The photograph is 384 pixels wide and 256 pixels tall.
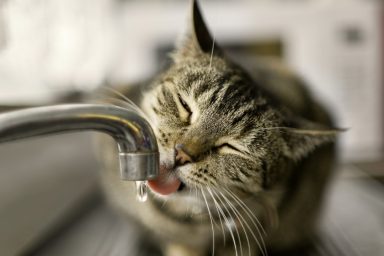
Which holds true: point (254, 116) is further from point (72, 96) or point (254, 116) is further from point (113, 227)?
point (72, 96)

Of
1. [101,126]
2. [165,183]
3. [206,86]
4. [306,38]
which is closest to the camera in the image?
[101,126]

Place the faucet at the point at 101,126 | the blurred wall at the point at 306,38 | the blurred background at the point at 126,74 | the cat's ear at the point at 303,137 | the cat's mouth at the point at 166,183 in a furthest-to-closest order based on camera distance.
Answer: the blurred wall at the point at 306,38 → the blurred background at the point at 126,74 → the cat's ear at the point at 303,137 → the cat's mouth at the point at 166,183 → the faucet at the point at 101,126

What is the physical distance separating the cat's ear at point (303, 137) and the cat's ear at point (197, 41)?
227 mm

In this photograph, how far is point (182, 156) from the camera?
2.51 ft

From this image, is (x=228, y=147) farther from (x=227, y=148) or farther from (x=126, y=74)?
(x=126, y=74)

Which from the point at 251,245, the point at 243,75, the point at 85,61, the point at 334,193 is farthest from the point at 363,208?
the point at 85,61

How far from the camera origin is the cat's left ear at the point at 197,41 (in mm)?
868

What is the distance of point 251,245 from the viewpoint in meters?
0.93

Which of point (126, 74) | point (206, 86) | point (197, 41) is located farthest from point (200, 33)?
point (126, 74)

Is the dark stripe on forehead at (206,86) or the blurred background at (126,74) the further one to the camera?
the blurred background at (126,74)

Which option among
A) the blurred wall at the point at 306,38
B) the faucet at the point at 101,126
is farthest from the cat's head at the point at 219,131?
the blurred wall at the point at 306,38

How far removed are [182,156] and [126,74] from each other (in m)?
1.91

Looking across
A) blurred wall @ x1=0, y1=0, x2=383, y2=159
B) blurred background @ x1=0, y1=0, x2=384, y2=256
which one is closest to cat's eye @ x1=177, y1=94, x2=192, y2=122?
blurred background @ x1=0, y1=0, x2=384, y2=256

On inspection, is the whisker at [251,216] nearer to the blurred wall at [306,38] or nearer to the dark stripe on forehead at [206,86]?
the dark stripe on forehead at [206,86]
